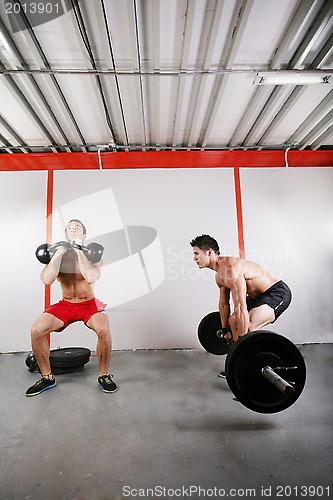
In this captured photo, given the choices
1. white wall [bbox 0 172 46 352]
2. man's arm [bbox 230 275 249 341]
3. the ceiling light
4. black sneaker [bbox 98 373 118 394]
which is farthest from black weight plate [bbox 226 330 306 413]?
white wall [bbox 0 172 46 352]

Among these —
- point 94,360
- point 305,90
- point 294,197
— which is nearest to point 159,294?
point 94,360

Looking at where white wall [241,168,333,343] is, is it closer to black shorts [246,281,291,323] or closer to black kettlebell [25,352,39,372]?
black shorts [246,281,291,323]

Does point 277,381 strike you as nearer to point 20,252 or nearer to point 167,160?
point 167,160

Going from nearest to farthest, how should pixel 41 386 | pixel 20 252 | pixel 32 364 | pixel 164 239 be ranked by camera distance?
pixel 41 386, pixel 32 364, pixel 20 252, pixel 164 239

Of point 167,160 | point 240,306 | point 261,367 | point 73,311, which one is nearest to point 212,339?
point 240,306

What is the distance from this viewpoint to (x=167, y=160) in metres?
4.61

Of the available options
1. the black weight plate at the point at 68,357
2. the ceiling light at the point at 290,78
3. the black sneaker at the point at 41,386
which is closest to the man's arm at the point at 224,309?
the black weight plate at the point at 68,357

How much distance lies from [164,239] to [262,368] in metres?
2.77

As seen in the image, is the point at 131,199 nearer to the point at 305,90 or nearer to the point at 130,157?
the point at 130,157

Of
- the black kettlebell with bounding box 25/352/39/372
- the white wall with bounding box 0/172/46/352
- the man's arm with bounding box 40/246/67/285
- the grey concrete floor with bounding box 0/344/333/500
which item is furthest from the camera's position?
the white wall with bounding box 0/172/46/352

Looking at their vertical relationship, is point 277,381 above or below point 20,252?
below

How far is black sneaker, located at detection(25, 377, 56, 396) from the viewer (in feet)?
9.51

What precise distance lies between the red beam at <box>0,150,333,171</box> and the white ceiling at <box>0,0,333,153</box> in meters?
0.16

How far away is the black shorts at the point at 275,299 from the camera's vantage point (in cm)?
313
